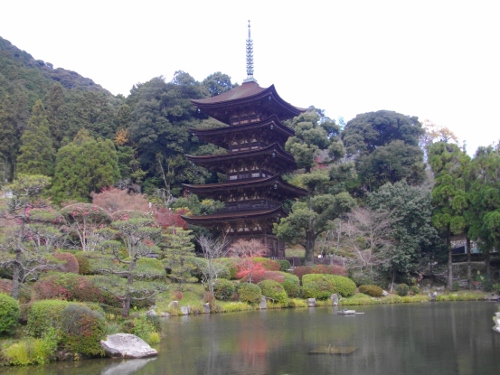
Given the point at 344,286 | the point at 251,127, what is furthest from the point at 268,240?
the point at 251,127

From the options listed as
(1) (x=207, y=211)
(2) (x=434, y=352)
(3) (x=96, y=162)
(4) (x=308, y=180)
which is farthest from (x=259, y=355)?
(3) (x=96, y=162)

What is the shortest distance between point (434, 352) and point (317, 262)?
2504 centimetres

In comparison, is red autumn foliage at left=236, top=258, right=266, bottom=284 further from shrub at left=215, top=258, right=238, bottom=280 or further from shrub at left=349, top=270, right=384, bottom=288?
shrub at left=349, top=270, right=384, bottom=288

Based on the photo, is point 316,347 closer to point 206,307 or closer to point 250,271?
point 206,307

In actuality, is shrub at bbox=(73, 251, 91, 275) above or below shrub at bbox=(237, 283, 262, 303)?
above

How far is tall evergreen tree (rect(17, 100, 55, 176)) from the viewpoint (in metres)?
44.2

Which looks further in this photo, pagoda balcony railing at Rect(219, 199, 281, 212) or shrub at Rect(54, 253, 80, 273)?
pagoda balcony railing at Rect(219, 199, 281, 212)

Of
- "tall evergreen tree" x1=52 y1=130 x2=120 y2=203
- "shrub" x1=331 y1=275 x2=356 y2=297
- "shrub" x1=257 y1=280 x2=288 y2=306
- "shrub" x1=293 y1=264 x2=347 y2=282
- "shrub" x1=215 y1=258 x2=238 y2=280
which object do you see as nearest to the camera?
"shrub" x1=257 y1=280 x2=288 y2=306

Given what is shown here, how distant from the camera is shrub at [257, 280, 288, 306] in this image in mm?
26984

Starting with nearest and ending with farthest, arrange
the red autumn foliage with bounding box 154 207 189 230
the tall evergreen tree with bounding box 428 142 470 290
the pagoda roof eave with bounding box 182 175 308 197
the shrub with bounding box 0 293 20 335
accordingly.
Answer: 1. the shrub with bounding box 0 293 20 335
2. the tall evergreen tree with bounding box 428 142 470 290
3. the pagoda roof eave with bounding box 182 175 308 197
4. the red autumn foliage with bounding box 154 207 189 230

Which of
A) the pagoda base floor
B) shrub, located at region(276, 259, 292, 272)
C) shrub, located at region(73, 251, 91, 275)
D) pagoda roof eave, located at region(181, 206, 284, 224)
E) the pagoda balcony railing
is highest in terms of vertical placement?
the pagoda balcony railing

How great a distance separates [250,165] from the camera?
38219mm

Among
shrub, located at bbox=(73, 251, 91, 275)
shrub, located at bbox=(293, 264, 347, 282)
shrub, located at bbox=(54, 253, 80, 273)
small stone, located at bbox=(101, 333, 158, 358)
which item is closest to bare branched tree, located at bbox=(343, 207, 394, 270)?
shrub, located at bbox=(293, 264, 347, 282)

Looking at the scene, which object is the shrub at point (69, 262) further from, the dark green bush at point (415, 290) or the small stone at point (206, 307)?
the dark green bush at point (415, 290)
